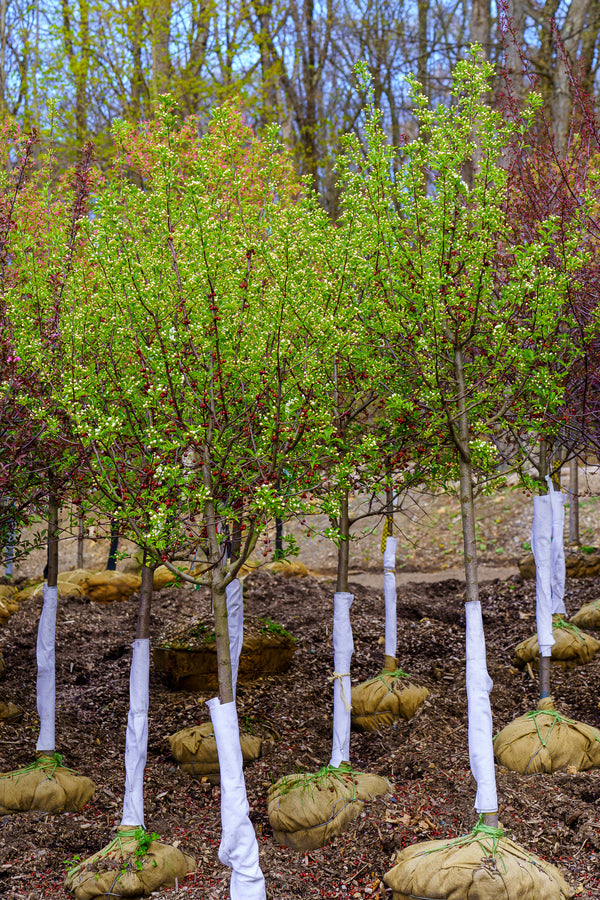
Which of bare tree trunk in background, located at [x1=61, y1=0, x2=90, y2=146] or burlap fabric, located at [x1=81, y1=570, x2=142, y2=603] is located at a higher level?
bare tree trunk in background, located at [x1=61, y1=0, x2=90, y2=146]

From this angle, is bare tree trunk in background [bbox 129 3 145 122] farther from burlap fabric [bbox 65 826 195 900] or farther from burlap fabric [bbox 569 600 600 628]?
burlap fabric [bbox 65 826 195 900]

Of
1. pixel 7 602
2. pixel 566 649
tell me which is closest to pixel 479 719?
pixel 566 649

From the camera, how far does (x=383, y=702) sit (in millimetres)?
7266

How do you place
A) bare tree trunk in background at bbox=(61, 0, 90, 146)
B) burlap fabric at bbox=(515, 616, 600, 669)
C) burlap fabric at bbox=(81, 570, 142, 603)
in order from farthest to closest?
bare tree trunk in background at bbox=(61, 0, 90, 146) < burlap fabric at bbox=(81, 570, 142, 603) < burlap fabric at bbox=(515, 616, 600, 669)

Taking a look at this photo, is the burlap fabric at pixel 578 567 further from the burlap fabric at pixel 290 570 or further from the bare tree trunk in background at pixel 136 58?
the bare tree trunk in background at pixel 136 58

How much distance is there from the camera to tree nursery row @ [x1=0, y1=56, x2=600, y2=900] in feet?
14.4

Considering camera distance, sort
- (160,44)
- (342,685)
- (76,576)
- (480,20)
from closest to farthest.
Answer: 1. (342,685)
2. (76,576)
3. (480,20)
4. (160,44)

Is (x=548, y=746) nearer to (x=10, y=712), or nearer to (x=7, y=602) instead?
(x=10, y=712)

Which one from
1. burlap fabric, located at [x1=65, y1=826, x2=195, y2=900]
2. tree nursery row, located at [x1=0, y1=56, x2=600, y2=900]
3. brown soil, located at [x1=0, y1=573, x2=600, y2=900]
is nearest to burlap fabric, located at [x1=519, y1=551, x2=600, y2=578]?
brown soil, located at [x1=0, y1=573, x2=600, y2=900]

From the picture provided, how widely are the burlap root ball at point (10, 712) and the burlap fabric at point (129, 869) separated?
3080mm

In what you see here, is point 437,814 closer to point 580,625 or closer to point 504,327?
point 504,327

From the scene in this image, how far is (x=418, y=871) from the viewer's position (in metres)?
Result: 4.31

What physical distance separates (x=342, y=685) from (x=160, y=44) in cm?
1450

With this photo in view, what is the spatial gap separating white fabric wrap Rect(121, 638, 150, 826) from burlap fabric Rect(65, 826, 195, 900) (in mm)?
123
